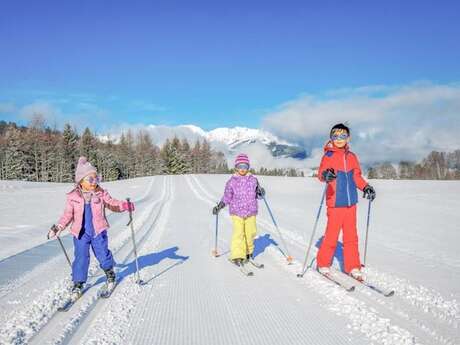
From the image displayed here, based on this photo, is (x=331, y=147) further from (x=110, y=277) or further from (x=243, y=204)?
(x=110, y=277)

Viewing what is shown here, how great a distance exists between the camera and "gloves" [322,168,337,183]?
5.33 m

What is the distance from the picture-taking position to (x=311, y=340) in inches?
132

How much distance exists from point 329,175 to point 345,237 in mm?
1002

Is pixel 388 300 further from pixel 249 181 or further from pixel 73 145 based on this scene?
pixel 73 145

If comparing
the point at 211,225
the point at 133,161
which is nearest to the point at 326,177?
the point at 211,225

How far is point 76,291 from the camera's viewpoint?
4637mm

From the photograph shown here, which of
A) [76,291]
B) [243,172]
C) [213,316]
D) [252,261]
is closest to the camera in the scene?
[213,316]

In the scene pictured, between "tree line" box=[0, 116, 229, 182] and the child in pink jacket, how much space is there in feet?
194

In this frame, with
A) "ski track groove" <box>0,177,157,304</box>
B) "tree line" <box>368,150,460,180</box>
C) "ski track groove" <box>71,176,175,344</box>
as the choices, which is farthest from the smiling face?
"tree line" <box>368,150,460,180</box>

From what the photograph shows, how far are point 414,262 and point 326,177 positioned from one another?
247cm

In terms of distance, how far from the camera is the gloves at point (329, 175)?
17.5 ft

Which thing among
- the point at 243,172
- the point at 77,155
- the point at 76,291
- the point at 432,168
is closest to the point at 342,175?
the point at 243,172

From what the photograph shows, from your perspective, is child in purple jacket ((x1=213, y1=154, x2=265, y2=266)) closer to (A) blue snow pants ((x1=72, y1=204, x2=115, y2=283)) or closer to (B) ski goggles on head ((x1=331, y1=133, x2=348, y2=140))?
(B) ski goggles on head ((x1=331, y1=133, x2=348, y2=140))

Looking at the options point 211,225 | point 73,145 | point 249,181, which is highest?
point 73,145
